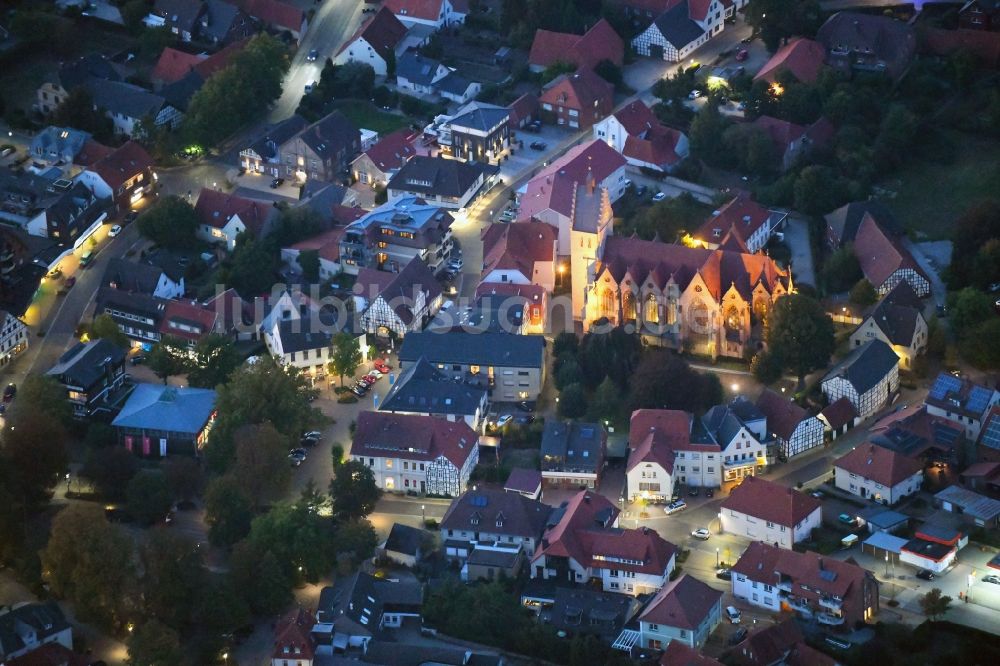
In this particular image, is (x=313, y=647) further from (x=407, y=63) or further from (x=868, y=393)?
(x=407, y=63)

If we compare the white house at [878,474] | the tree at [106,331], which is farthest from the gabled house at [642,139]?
the tree at [106,331]

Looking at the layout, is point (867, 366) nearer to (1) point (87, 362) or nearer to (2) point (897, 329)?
(2) point (897, 329)

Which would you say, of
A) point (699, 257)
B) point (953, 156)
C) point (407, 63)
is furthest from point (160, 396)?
point (953, 156)

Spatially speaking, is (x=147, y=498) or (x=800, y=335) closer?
(x=147, y=498)

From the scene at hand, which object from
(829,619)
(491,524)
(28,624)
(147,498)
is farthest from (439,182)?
(829,619)

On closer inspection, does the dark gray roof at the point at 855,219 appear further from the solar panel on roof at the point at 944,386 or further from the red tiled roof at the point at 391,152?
the red tiled roof at the point at 391,152
